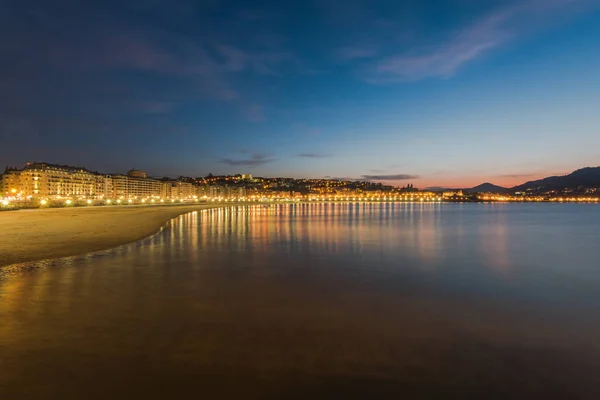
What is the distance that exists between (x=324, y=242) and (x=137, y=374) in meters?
21.1

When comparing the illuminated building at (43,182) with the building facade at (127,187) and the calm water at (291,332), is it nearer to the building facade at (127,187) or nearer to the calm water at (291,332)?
the building facade at (127,187)

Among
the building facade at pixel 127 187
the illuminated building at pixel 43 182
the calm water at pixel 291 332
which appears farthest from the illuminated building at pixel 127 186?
the calm water at pixel 291 332

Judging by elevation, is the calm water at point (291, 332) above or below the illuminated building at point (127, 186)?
below

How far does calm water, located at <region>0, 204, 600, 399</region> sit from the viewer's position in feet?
19.0

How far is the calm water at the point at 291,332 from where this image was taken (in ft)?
19.0

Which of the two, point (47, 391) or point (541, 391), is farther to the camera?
point (541, 391)

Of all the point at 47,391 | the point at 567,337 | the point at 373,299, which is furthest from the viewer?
the point at 373,299

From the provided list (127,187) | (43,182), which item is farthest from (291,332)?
(127,187)

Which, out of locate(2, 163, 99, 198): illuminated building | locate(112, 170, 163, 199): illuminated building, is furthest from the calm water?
locate(112, 170, 163, 199): illuminated building

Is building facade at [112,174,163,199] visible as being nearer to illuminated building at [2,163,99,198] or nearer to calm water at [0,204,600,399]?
illuminated building at [2,163,99,198]

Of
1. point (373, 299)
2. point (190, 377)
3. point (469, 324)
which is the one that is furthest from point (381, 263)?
point (190, 377)

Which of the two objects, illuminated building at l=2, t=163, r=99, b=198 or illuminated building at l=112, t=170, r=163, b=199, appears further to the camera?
illuminated building at l=112, t=170, r=163, b=199

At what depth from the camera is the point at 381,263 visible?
17.8 m

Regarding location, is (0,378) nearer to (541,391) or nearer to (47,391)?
(47,391)
